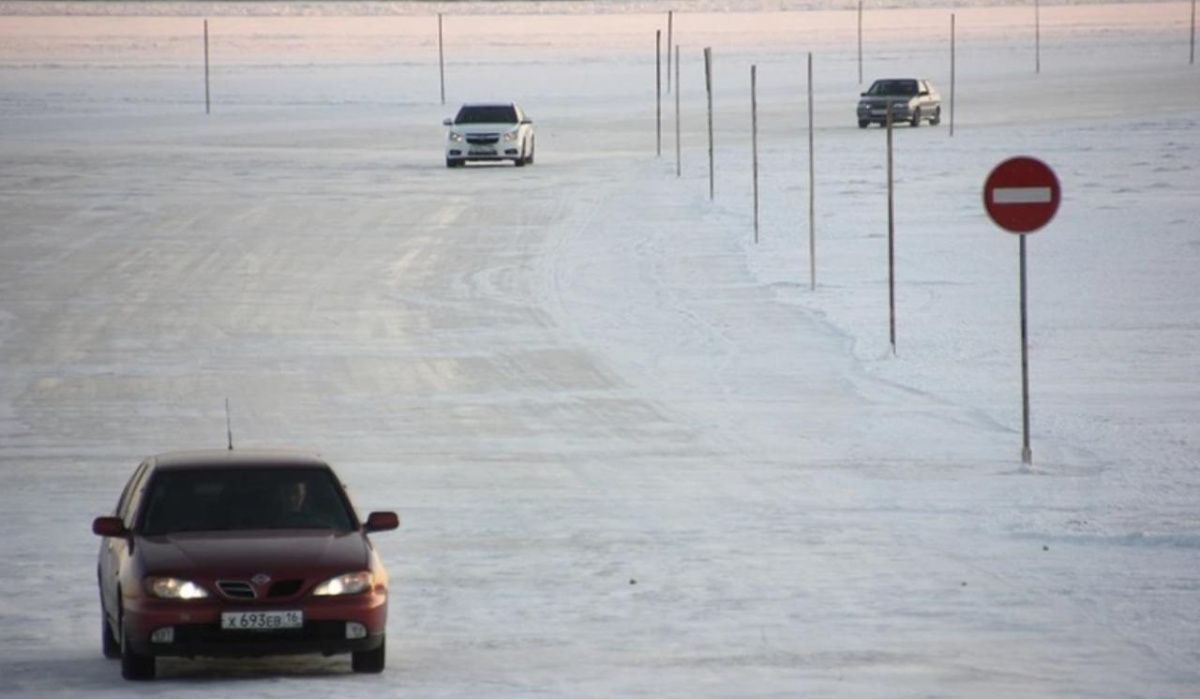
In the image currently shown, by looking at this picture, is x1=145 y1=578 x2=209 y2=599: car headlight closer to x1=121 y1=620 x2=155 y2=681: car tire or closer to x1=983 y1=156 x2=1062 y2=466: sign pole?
x1=121 y1=620 x2=155 y2=681: car tire

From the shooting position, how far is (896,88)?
74.4 metres

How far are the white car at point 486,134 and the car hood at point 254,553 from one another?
47.0 m

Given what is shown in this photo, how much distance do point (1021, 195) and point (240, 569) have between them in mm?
9385

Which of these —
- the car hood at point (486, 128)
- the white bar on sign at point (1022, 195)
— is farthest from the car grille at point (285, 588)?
the car hood at point (486, 128)

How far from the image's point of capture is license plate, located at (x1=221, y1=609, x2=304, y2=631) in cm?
1094

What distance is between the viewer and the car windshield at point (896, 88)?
7431 cm

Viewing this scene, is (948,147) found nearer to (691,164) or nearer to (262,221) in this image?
(691,164)

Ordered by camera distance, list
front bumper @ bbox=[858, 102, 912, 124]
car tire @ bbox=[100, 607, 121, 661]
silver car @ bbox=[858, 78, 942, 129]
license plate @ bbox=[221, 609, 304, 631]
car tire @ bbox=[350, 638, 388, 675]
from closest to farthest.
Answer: license plate @ bbox=[221, 609, 304, 631]
car tire @ bbox=[350, 638, 388, 675]
car tire @ bbox=[100, 607, 121, 661]
front bumper @ bbox=[858, 102, 912, 124]
silver car @ bbox=[858, 78, 942, 129]

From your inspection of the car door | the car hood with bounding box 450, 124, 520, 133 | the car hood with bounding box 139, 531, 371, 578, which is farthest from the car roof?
the car hood with bounding box 450, 124, 520, 133

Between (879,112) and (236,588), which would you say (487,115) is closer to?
(879,112)

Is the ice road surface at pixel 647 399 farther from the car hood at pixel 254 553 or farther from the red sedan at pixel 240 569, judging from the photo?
the car hood at pixel 254 553

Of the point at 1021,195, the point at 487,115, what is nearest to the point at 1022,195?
the point at 1021,195

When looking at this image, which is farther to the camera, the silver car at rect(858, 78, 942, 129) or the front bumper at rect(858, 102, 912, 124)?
the silver car at rect(858, 78, 942, 129)

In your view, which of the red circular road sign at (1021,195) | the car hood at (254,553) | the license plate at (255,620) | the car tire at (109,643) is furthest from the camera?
the red circular road sign at (1021,195)
